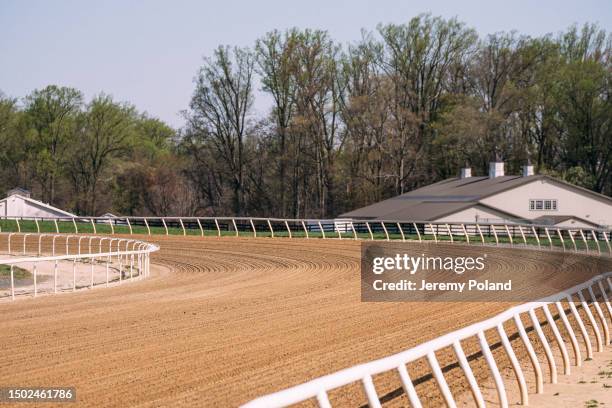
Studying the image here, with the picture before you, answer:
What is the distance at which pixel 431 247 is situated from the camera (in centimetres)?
3431

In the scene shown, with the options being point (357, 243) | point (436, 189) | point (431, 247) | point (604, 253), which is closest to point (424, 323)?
point (604, 253)

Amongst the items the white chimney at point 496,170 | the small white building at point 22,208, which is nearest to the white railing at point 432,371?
the white chimney at point 496,170

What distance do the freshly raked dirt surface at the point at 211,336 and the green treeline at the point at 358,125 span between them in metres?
42.4

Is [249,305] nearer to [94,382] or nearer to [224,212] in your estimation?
[94,382]

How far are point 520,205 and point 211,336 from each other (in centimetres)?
4219

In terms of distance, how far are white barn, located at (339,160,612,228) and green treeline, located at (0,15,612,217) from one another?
30.4ft

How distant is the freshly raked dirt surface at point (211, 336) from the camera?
8.80 metres

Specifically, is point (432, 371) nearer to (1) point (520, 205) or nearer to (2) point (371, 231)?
(2) point (371, 231)

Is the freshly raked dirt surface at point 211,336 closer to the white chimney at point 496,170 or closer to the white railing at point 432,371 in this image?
the white railing at point 432,371

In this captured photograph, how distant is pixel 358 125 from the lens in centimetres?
6569

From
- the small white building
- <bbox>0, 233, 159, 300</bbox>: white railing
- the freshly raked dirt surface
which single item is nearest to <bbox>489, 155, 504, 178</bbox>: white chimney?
the small white building

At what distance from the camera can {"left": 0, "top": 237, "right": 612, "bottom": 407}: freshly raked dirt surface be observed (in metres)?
8.80

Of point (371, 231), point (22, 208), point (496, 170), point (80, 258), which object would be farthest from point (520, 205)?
point (22, 208)

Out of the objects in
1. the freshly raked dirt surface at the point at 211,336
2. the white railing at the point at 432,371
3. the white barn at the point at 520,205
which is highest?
the white barn at the point at 520,205
